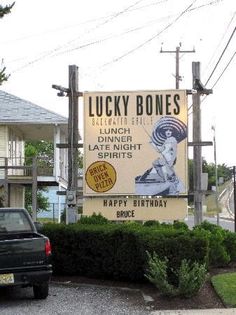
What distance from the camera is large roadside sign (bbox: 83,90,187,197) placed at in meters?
13.0

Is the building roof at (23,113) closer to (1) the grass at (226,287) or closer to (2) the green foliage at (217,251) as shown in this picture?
(2) the green foliage at (217,251)

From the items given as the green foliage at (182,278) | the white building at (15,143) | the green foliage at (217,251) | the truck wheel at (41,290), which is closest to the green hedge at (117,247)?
the green foliage at (182,278)

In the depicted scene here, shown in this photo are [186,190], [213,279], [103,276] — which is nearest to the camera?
[213,279]

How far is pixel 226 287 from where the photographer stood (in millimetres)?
9875

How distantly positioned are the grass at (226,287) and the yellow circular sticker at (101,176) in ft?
10.4

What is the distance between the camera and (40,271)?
9836mm

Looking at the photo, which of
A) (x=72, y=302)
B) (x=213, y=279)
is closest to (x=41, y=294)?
(x=72, y=302)

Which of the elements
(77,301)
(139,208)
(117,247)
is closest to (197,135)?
(139,208)

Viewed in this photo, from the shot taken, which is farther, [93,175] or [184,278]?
[93,175]

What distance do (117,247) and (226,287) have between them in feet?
7.72

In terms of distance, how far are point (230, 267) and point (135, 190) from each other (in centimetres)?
247

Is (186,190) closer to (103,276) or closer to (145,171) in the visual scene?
(145,171)

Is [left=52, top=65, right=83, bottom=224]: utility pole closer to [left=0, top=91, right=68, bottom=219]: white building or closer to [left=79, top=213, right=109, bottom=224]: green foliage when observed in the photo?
[left=79, top=213, right=109, bottom=224]: green foliage

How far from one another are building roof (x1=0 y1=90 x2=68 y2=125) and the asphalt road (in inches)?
666
